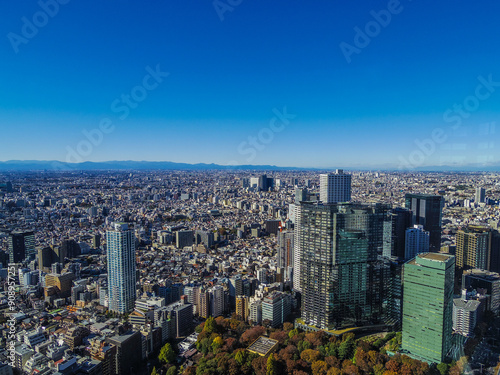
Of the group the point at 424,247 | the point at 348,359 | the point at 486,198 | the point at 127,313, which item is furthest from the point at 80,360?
the point at 486,198

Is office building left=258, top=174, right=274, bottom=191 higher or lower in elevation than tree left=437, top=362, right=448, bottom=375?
higher

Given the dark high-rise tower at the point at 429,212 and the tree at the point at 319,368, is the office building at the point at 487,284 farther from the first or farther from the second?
the tree at the point at 319,368

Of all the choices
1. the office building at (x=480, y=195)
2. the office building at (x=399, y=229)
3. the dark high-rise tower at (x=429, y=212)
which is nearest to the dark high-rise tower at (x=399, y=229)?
the office building at (x=399, y=229)

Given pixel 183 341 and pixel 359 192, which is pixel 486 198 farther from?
pixel 183 341

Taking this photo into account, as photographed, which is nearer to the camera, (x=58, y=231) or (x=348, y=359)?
(x=348, y=359)

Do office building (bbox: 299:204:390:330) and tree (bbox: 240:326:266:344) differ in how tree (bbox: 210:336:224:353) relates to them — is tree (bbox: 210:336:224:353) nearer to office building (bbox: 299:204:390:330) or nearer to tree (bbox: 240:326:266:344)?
tree (bbox: 240:326:266:344)

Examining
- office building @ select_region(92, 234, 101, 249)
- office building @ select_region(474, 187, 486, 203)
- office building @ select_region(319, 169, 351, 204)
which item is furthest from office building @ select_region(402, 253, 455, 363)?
office building @ select_region(92, 234, 101, 249)

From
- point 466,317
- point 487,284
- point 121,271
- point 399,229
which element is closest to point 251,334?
point 121,271
